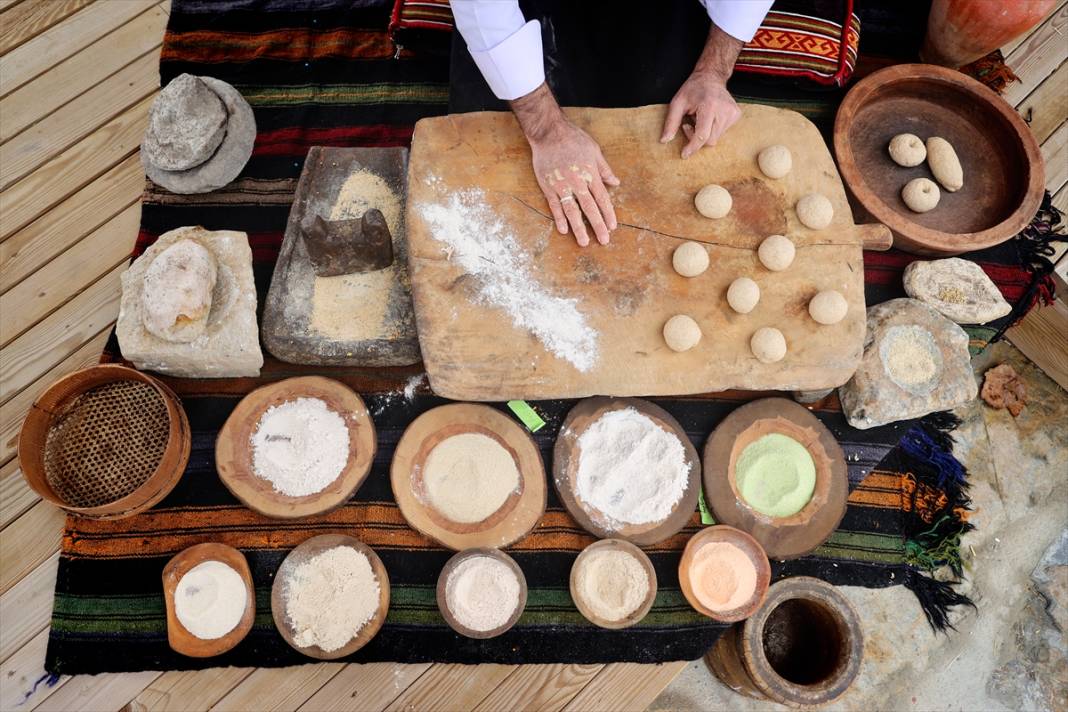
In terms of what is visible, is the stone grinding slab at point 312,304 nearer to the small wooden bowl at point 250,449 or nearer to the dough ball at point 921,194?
the small wooden bowl at point 250,449

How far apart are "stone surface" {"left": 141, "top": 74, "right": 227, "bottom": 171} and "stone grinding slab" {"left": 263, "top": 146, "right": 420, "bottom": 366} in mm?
427

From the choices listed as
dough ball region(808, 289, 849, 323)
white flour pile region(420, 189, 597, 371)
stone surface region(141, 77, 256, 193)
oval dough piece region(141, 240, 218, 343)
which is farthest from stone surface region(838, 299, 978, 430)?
stone surface region(141, 77, 256, 193)

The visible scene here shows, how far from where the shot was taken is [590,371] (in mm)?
1974

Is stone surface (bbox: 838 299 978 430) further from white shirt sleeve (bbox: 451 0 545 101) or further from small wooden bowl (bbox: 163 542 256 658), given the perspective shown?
small wooden bowl (bbox: 163 542 256 658)

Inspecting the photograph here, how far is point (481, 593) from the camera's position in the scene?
2.10 m

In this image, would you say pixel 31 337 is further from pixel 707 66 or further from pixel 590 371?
pixel 707 66

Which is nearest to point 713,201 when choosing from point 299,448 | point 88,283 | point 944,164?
point 944,164

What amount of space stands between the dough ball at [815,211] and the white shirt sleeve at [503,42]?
899mm

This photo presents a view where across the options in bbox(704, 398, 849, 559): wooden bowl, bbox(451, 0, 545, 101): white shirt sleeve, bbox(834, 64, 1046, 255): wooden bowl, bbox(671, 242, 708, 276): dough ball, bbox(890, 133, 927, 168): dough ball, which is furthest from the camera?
bbox(890, 133, 927, 168): dough ball

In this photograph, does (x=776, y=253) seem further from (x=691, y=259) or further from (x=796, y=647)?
(x=796, y=647)

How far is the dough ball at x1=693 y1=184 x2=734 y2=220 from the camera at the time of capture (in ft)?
6.72

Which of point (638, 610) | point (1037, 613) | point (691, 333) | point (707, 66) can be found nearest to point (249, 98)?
point (707, 66)

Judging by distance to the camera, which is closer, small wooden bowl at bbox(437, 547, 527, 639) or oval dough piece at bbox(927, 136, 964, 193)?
small wooden bowl at bbox(437, 547, 527, 639)

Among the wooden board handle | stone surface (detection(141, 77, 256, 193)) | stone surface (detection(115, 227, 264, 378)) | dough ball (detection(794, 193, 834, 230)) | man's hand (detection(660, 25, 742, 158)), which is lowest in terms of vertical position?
stone surface (detection(115, 227, 264, 378))
